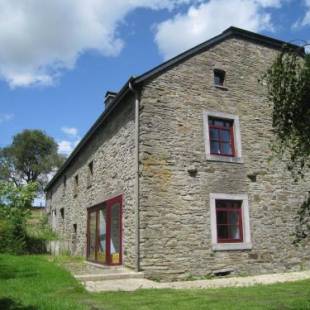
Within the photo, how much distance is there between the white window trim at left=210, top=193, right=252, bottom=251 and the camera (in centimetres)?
1077

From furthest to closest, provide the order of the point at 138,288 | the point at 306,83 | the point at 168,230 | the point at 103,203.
Answer: the point at 103,203 < the point at 168,230 < the point at 138,288 < the point at 306,83

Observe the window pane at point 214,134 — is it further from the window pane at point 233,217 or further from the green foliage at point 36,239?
the green foliage at point 36,239

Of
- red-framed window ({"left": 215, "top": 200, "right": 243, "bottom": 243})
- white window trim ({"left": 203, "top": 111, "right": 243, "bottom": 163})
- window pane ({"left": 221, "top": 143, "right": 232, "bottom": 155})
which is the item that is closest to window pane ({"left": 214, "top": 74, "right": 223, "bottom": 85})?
white window trim ({"left": 203, "top": 111, "right": 243, "bottom": 163})

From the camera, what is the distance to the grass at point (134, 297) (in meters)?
5.96

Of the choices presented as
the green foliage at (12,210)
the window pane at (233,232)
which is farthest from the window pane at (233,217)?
the green foliage at (12,210)

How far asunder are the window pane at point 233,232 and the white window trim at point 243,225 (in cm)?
21

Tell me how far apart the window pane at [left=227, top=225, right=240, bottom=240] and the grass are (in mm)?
2660

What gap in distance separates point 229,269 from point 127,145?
193 inches

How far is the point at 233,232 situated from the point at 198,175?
2.16m

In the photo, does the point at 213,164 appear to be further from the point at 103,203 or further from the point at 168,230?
the point at 103,203

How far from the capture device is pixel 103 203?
44.7 ft

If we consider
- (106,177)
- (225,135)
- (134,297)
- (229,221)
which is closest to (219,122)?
(225,135)

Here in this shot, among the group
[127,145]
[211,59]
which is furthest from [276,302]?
[211,59]

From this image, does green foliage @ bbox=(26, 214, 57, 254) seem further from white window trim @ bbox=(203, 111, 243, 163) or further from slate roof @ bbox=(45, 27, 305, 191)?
white window trim @ bbox=(203, 111, 243, 163)
